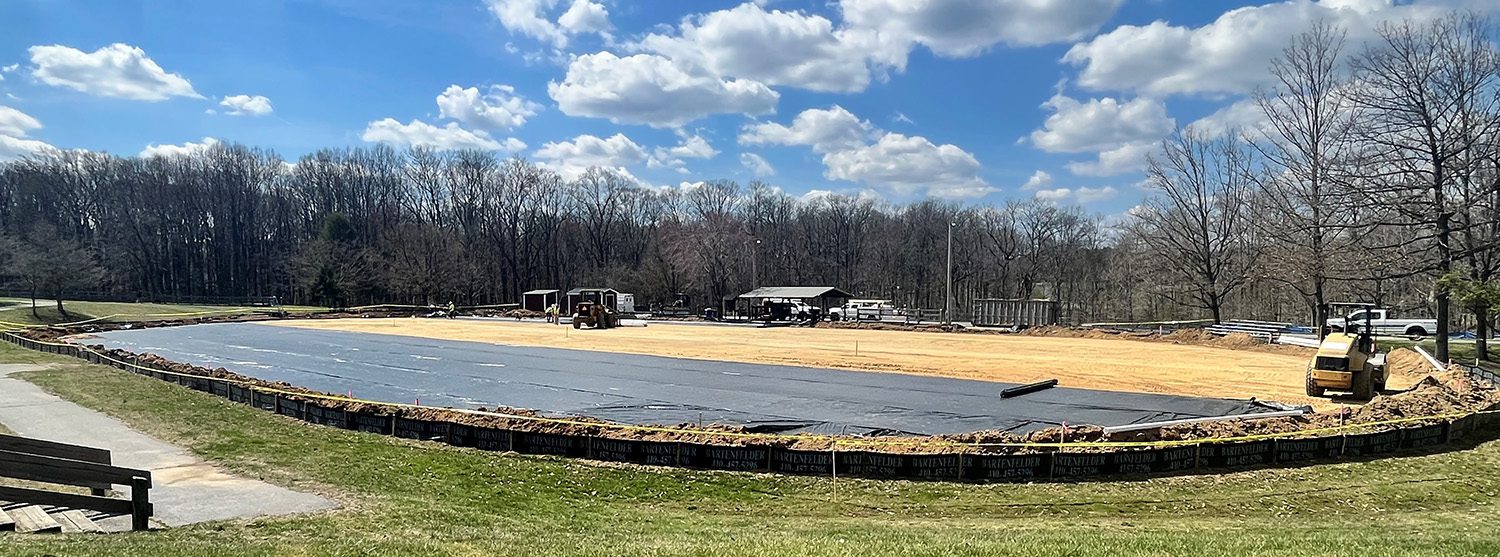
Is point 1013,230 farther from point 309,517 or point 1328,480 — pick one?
point 309,517

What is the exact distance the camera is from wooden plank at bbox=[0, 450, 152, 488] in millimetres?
6875

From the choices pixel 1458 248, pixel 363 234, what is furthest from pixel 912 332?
pixel 363 234

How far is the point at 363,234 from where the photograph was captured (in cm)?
10075

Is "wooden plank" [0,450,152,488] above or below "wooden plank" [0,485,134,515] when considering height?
above

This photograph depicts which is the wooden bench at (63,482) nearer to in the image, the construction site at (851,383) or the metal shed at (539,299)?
the construction site at (851,383)

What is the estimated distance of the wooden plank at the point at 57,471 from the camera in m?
6.88

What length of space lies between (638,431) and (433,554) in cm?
715

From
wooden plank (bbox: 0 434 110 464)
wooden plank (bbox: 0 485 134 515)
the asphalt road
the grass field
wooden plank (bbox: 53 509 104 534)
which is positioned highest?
wooden plank (bbox: 0 434 110 464)

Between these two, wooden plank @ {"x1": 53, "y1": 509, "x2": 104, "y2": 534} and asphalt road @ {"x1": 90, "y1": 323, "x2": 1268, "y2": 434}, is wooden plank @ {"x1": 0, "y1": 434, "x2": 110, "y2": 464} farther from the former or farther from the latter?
asphalt road @ {"x1": 90, "y1": 323, "x2": 1268, "y2": 434}

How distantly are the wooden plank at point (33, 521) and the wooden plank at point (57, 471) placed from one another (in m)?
0.43

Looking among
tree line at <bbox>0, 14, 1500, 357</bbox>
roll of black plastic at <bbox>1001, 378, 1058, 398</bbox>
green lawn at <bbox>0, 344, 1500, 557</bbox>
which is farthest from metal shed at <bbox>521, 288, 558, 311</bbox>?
green lawn at <bbox>0, 344, 1500, 557</bbox>

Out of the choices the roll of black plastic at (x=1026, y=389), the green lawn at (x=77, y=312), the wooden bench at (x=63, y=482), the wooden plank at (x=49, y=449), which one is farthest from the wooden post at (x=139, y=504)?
the green lawn at (x=77, y=312)

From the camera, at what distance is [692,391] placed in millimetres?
21844

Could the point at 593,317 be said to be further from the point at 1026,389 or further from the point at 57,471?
the point at 57,471
